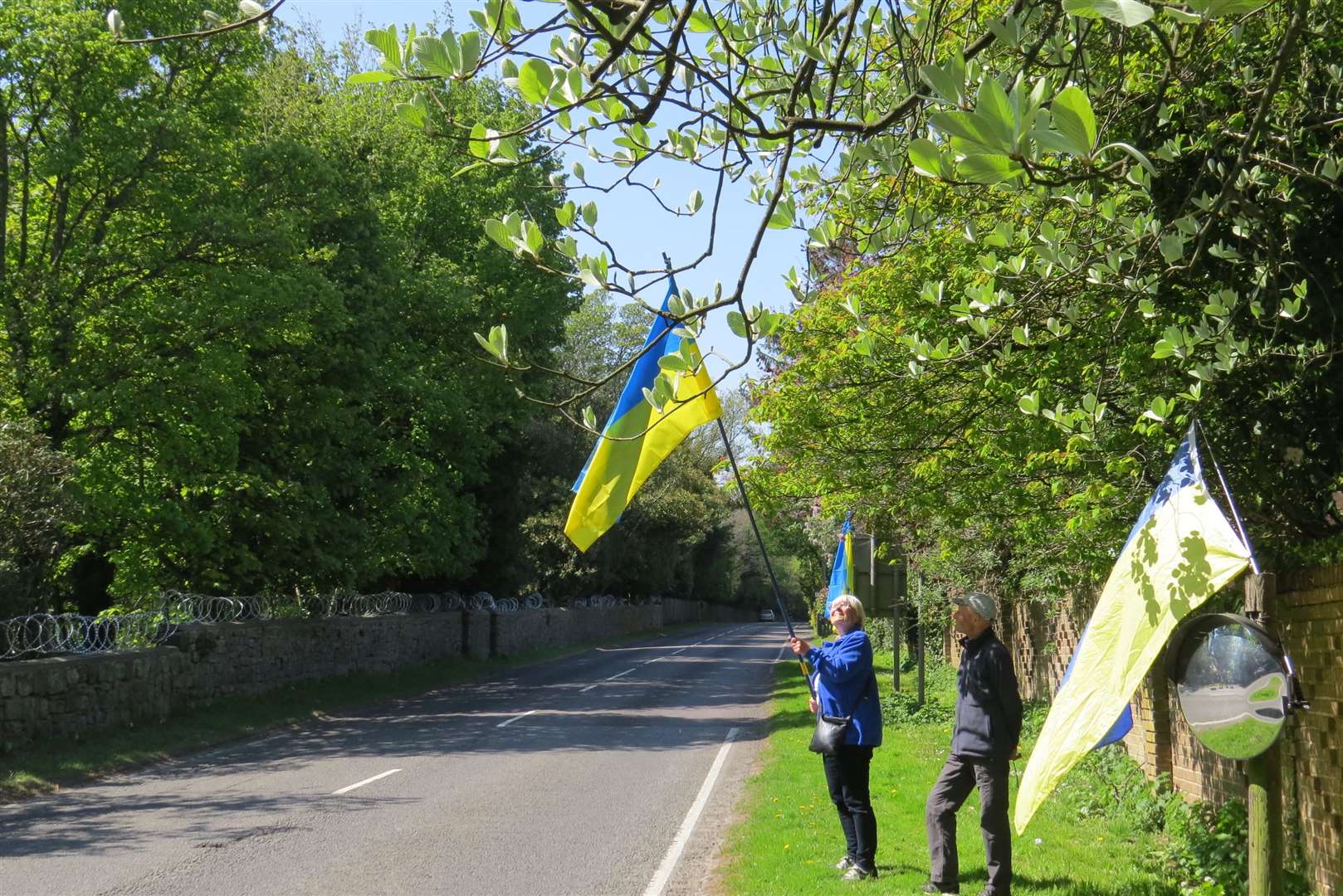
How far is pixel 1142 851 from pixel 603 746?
892cm

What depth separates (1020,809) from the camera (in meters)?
4.59

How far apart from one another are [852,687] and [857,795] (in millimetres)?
722

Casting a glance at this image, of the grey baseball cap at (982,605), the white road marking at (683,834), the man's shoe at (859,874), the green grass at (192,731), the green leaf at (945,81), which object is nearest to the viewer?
the green leaf at (945,81)

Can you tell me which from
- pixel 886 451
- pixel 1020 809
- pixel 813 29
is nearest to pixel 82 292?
pixel 886 451

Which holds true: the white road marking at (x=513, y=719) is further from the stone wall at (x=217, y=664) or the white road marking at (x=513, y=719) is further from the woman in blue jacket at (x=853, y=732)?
the woman in blue jacket at (x=853, y=732)

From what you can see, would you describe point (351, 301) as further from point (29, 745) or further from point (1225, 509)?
point (1225, 509)

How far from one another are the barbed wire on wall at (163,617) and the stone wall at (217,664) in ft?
1.00

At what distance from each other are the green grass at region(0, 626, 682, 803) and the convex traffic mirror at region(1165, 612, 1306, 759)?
39.5ft

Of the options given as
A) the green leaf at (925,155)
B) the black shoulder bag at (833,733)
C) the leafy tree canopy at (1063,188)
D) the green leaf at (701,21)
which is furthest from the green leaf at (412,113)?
the black shoulder bag at (833,733)

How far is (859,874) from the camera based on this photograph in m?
8.01

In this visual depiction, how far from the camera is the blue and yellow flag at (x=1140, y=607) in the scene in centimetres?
431

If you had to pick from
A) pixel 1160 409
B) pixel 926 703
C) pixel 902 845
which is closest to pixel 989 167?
pixel 1160 409

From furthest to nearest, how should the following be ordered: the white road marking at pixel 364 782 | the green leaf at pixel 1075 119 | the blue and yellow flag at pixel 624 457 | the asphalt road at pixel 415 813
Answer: the white road marking at pixel 364 782 → the asphalt road at pixel 415 813 → the blue and yellow flag at pixel 624 457 → the green leaf at pixel 1075 119

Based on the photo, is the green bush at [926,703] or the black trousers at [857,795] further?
the green bush at [926,703]
